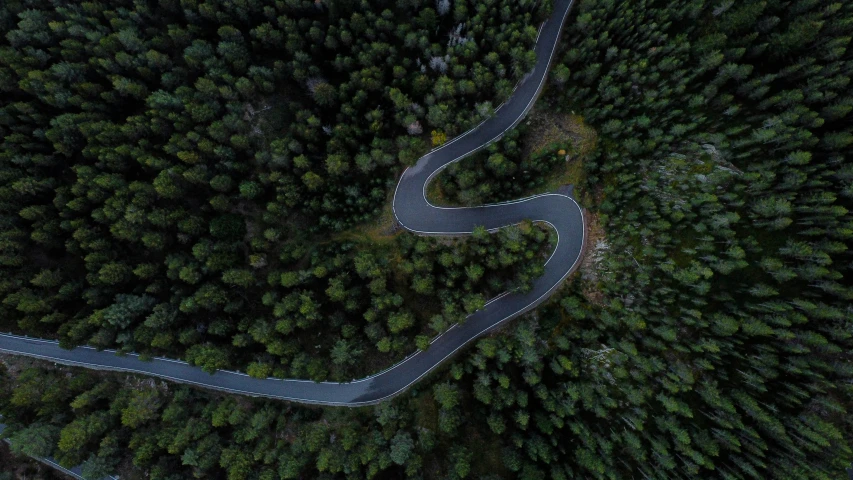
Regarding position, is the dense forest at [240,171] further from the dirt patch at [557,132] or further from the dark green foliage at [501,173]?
the dirt patch at [557,132]

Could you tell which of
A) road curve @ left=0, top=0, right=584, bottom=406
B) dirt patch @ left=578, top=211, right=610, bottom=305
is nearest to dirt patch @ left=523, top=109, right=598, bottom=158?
road curve @ left=0, top=0, right=584, bottom=406

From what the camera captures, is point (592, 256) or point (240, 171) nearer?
point (592, 256)

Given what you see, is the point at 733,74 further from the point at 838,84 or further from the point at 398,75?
the point at 398,75

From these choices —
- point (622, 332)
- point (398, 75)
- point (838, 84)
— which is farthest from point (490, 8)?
point (622, 332)

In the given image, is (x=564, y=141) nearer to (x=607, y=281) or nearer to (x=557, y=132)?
(x=557, y=132)

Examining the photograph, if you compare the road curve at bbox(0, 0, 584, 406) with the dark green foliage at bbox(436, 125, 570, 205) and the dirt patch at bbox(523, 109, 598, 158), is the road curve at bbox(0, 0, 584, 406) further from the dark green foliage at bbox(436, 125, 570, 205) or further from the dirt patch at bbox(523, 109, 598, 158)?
the dirt patch at bbox(523, 109, 598, 158)

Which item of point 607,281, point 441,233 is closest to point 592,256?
point 607,281
